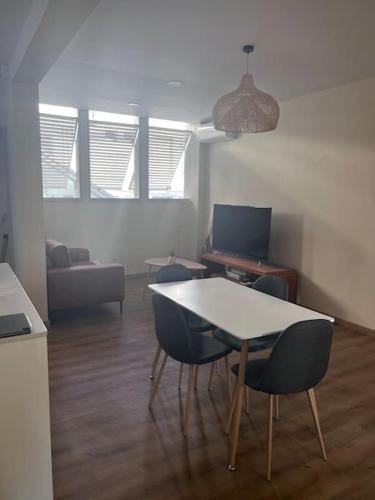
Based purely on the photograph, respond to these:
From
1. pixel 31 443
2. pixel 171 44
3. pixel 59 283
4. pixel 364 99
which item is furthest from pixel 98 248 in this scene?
pixel 31 443

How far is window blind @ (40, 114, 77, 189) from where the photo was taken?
5645 millimetres

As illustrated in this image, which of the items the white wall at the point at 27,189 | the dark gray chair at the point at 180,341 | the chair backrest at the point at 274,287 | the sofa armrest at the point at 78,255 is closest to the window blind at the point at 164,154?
the sofa armrest at the point at 78,255

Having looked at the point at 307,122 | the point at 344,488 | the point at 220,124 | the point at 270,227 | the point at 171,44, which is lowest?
the point at 344,488

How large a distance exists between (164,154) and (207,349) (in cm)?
482

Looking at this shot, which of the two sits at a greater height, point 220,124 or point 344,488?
point 220,124

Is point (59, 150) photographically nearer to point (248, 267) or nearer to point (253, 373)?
point (248, 267)

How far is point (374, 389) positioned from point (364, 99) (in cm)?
284

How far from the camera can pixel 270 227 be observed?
16.6ft

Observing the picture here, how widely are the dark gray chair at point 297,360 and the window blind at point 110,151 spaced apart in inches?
189

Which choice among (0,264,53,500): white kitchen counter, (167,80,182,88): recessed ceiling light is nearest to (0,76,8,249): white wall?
(167,80,182,88): recessed ceiling light

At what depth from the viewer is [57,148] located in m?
5.77

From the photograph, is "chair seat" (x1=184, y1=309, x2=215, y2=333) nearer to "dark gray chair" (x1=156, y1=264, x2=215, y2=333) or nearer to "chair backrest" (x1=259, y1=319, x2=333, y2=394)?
"dark gray chair" (x1=156, y1=264, x2=215, y2=333)

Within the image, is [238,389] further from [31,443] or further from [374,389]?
[374,389]

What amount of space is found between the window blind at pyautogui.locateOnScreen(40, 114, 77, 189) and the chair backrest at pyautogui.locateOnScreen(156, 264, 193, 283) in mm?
3334
